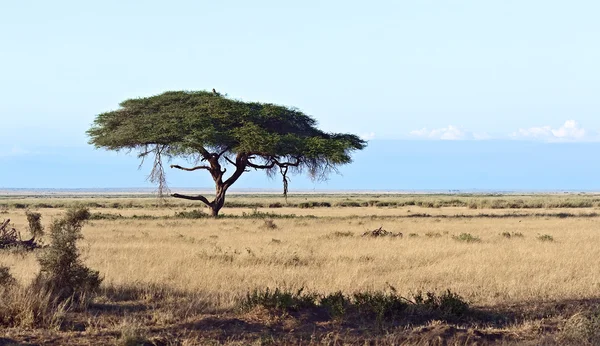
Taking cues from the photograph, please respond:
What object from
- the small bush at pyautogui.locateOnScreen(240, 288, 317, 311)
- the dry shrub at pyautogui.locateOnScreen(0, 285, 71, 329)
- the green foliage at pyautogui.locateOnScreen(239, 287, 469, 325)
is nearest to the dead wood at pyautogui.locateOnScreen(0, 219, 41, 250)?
the dry shrub at pyautogui.locateOnScreen(0, 285, 71, 329)

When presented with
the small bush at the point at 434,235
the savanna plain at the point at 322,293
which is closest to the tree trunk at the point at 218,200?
the savanna plain at the point at 322,293

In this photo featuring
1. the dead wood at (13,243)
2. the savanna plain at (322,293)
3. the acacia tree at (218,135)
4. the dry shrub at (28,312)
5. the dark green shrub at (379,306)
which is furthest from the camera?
the acacia tree at (218,135)

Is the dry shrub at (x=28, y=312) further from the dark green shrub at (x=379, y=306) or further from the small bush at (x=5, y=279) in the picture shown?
the dark green shrub at (x=379, y=306)

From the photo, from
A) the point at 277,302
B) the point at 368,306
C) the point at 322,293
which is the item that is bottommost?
the point at 322,293

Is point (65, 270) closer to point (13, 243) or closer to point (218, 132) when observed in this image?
point (13, 243)

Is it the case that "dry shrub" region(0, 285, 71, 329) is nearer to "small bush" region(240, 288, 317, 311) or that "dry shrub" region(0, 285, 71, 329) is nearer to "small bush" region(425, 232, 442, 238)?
"small bush" region(240, 288, 317, 311)

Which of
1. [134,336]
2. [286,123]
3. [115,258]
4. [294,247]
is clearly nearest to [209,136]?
[286,123]

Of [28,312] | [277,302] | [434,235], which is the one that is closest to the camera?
[28,312]

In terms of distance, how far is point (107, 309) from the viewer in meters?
10.6

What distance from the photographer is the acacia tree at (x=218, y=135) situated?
37500 mm

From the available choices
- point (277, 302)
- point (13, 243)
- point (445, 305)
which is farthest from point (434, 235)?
point (277, 302)

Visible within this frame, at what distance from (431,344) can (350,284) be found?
4.80 meters

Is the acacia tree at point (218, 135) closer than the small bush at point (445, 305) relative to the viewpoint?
No

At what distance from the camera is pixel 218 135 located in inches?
1479
